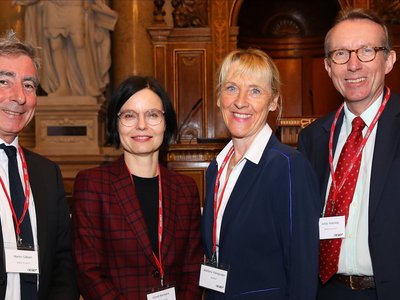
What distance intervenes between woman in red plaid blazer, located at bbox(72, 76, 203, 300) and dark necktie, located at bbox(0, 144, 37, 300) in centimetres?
19

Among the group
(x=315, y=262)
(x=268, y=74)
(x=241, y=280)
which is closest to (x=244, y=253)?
(x=241, y=280)

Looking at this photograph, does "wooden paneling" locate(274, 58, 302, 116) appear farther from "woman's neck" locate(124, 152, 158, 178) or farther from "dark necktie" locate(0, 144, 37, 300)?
"dark necktie" locate(0, 144, 37, 300)

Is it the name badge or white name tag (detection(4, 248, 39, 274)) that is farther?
the name badge

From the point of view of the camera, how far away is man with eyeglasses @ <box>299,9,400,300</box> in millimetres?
2336

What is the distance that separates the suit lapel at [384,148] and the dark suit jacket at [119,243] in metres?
0.83

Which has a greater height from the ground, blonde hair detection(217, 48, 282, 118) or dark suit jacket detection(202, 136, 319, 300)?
blonde hair detection(217, 48, 282, 118)

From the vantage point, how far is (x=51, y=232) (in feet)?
8.10

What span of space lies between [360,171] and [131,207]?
3.25ft

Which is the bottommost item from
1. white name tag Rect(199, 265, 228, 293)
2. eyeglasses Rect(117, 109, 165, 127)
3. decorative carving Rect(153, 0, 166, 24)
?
white name tag Rect(199, 265, 228, 293)

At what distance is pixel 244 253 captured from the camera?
2.32 metres

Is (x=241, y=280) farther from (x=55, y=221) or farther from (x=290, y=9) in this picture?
(x=290, y=9)

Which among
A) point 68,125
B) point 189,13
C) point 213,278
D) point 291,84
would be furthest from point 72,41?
point 213,278

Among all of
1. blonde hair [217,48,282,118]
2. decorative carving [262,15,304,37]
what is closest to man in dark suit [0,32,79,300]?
blonde hair [217,48,282,118]

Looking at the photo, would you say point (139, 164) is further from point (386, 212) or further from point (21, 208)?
point (386, 212)
